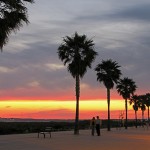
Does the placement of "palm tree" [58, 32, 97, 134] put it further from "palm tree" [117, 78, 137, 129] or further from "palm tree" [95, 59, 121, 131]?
"palm tree" [117, 78, 137, 129]

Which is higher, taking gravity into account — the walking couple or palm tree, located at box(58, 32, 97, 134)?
palm tree, located at box(58, 32, 97, 134)

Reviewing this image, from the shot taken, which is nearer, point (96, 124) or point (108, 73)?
point (96, 124)

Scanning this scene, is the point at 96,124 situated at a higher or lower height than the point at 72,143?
higher

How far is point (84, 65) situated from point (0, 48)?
23.8m

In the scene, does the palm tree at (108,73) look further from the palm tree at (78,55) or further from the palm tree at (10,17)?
the palm tree at (10,17)

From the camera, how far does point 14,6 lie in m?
24.6

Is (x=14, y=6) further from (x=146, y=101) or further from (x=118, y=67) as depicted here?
(x=146, y=101)

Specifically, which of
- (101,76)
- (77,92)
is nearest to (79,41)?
(77,92)

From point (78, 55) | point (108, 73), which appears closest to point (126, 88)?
point (108, 73)

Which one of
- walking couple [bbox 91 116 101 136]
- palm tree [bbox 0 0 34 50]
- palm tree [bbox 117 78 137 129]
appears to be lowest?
walking couple [bbox 91 116 101 136]

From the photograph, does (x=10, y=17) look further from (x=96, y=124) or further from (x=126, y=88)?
(x=126, y=88)

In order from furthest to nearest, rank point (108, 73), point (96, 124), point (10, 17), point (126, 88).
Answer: point (126, 88)
point (108, 73)
point (96, 124)
point (10, 17)

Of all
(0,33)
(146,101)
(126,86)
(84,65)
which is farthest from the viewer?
(146,101)

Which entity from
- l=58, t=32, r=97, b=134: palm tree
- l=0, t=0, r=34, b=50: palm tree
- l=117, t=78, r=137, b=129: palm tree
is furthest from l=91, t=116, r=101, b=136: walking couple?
l=117, t=78, r=137, b=129: palm tree
